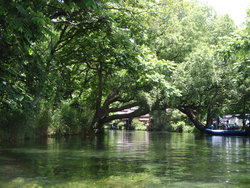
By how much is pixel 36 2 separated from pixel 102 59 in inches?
366

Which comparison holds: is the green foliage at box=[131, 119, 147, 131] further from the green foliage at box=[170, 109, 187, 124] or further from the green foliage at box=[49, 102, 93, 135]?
the green foliage at box=[49, 102, 93, 135]

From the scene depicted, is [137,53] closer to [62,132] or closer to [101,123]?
[62,132]

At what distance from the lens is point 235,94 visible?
27.8 m

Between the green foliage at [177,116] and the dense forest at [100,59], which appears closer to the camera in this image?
the dense forest at [100,59]

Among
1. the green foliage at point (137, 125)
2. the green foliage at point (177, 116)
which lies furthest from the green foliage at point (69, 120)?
the green foliage at point (137, 125)

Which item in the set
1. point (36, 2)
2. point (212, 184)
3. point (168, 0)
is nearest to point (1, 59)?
point (36, 2)

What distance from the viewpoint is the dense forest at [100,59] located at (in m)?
8.60

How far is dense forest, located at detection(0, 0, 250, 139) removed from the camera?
8604mm

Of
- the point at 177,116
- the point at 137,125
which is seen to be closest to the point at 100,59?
the point at 177,116

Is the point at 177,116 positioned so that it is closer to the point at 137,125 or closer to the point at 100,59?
the point at 137,125

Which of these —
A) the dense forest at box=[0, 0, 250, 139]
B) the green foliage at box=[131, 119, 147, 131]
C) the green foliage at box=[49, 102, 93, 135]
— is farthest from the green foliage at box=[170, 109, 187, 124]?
the green foliage at box=[49, 102, 93, 135]

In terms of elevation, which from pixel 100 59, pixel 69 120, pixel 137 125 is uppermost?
pixel 100 59

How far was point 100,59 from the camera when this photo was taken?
15352mm

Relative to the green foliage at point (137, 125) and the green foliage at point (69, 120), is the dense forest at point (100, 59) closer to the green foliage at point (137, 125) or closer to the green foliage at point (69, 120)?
the green foliage at point (69, 120)
